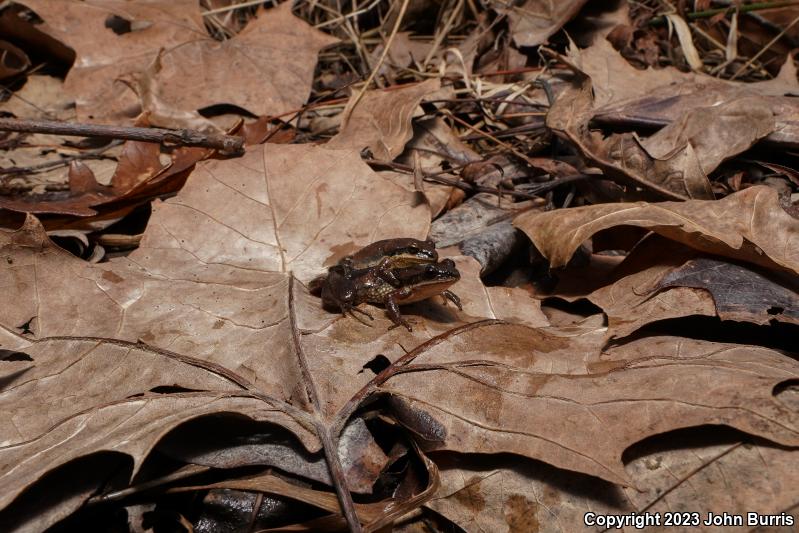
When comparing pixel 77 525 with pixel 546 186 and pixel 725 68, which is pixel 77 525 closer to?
pixel 546 186

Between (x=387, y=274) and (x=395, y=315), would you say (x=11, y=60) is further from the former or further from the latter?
(x=395, y=315)

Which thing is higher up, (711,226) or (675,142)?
(711,226)

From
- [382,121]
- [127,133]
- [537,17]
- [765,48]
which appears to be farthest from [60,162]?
[765,48]

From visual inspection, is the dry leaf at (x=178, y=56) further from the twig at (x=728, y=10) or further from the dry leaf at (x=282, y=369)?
the twig at (x=728, y=10)

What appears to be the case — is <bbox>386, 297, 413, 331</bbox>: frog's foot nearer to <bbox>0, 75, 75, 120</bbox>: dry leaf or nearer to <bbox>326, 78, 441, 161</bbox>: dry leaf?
<bbox>326, 78, 441, 161</bbox>: dry leaf

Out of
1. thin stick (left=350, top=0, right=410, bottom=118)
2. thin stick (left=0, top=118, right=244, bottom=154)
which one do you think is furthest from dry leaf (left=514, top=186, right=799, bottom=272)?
thin stick (left=350, top=0, right=410, bottom=118)

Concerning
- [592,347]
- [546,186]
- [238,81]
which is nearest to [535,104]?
[546,186]

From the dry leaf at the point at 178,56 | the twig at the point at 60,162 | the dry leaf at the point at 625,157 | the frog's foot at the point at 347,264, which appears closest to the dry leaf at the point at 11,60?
the dry leaf at the point at 178,56
